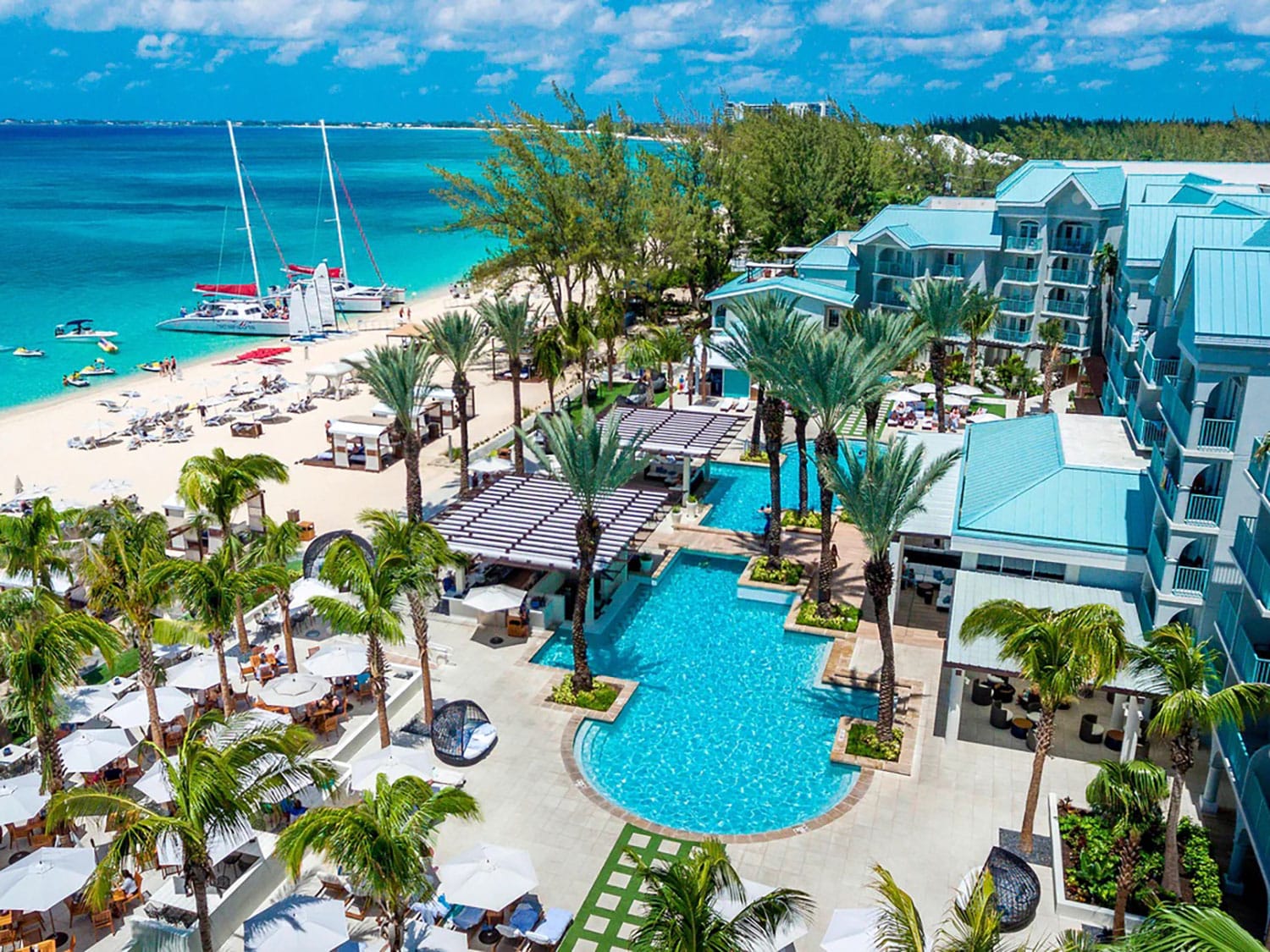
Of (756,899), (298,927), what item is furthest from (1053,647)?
(298,927)

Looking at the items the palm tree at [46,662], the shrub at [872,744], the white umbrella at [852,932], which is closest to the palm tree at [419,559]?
the palm tree at [46,662]

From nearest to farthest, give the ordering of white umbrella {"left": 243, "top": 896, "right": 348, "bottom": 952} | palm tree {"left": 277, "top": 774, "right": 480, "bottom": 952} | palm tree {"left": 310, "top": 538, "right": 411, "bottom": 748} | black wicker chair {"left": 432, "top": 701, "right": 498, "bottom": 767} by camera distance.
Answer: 1. palm tree {"left": 277, "top": 774, "right": 480, "bottom": 952}
2. white umbrella {"left": 243, "top": 896, "right": 348, "bottom": 952}
3. palm tree {"left": 310, "top": 538, "right": 411, "bottom": 748}
4. black wicker chair {"left": 432, "top": 701, "right": 498, "bottom": 767}

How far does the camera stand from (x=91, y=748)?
2216 centimetres

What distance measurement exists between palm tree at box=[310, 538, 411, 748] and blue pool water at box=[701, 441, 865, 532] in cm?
1794

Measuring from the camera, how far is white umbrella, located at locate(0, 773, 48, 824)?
19812 mm

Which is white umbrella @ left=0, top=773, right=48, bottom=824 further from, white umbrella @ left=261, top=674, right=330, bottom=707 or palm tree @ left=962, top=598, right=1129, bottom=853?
palm tree @ left=962, top=598, right=1129, bottom=853

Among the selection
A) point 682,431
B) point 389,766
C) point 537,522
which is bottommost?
point 389,766

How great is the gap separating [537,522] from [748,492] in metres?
12.5

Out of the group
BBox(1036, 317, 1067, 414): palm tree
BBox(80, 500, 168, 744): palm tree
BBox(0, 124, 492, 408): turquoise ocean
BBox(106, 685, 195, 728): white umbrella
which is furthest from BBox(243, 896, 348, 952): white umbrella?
BBox(0, 124, 492, 408): turquoise ocean

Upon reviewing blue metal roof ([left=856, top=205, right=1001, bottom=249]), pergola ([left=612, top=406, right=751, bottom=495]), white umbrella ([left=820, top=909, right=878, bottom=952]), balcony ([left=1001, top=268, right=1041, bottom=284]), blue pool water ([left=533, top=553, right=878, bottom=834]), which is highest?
blue metal roof ([left=856, top=205, right=1001, bottom=249])

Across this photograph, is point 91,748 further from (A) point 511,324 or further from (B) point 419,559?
(A) point 511,324

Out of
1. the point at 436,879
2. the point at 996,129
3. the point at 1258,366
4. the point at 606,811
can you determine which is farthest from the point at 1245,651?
the point at 996,129

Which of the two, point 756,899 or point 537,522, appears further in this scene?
point 537,522

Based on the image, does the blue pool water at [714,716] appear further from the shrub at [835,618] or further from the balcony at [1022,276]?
the balcony at [1022,276]
